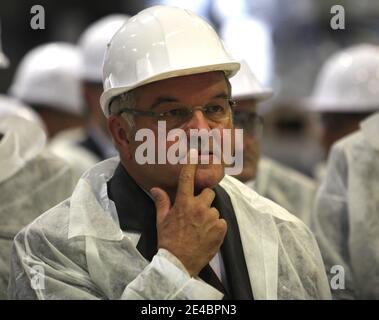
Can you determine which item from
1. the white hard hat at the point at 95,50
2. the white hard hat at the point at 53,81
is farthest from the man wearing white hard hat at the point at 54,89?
the white hard hat at the point at 95,50

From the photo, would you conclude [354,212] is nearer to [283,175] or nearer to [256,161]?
[256,161]

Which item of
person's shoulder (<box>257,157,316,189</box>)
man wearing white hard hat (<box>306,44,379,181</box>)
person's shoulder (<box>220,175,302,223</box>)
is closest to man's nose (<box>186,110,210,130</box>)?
person's shoulder (<box>220,175,302,223</box>)

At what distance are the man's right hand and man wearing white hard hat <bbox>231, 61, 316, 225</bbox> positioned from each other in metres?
0.54

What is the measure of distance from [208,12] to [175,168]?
918cm

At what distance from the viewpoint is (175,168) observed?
233cm

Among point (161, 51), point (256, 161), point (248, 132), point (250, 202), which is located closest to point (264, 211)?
point (250, 202)

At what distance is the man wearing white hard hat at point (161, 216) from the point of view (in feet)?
7.36

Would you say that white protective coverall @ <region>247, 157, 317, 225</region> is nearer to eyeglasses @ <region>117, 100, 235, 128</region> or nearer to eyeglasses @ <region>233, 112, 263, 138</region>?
eyeglasses @ <region>233, 112, 263, 138</region>

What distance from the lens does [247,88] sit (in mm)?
3391

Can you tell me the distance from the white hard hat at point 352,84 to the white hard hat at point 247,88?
1225mm

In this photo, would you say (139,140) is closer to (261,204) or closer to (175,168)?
(175,168)

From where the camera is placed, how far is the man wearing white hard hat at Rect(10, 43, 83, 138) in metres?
5.97

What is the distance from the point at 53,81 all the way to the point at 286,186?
2.36 metres

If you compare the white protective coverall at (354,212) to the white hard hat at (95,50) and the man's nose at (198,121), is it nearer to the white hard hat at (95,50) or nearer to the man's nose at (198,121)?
the man's nose at (198,121)
